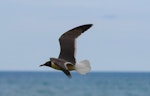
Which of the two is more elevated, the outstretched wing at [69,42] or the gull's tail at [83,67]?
the outstretched wing at [69,42]

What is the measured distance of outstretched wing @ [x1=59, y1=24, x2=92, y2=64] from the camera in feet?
40.4

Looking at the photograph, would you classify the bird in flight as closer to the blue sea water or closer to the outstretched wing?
the outstretched wing

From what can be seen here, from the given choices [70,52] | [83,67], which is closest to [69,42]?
[70,52]

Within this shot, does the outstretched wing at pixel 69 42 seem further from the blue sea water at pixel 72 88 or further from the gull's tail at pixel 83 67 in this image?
the blue sea water at pixel 72 88

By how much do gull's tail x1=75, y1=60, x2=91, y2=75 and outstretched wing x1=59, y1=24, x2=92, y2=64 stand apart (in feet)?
2.09

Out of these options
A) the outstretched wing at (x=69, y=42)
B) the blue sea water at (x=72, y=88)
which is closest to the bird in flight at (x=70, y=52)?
the outstretched wing at (x=69, y=42)

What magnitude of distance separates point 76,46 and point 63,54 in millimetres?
286

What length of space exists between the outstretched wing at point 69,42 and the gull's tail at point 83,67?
2.09 feet

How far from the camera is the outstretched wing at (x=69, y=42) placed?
1231 centimetres

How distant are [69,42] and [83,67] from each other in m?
1.25

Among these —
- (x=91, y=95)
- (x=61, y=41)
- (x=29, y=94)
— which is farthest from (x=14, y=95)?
(x=61, y=41)

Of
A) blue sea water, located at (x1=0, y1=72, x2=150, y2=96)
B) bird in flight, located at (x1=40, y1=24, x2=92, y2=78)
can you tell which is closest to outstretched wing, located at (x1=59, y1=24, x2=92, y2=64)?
bird in flight, located at (x1=40, y1=24, x2=92, y2=78)

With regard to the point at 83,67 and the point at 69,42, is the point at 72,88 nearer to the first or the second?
the point at 69,42

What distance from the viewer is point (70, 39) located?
41.0ft
